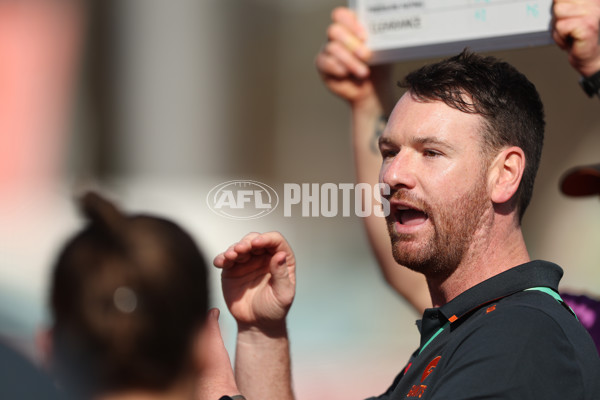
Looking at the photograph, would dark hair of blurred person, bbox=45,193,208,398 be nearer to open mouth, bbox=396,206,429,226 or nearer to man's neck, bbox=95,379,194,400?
man's neck, bbox=95,379,194,400

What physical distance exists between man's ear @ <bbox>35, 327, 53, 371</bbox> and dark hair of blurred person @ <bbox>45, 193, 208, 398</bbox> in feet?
0.04

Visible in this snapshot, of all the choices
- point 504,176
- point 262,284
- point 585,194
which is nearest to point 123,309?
point 262,284

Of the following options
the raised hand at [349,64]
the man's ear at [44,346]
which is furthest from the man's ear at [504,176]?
the man's ear at [44,346]

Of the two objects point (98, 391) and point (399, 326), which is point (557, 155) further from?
point (98, 391)

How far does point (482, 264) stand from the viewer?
63.2 inches

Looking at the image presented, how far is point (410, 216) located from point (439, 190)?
9cm

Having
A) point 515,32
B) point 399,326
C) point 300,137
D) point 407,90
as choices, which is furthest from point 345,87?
point 399,326

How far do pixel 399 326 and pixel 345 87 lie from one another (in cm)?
248

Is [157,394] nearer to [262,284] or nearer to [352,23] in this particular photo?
[262,284]

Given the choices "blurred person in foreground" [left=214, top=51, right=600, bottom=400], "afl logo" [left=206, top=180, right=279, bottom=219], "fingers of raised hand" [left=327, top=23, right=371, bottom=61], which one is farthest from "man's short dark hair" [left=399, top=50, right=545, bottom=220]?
"afl logo" [left=206, top=180, right=279, bottom=219]

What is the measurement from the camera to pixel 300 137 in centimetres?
408

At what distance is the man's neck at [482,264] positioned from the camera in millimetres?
1604

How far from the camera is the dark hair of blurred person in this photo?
104cm

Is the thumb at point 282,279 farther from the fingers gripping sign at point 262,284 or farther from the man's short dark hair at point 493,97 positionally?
the man's short dark hair at point 493,97
